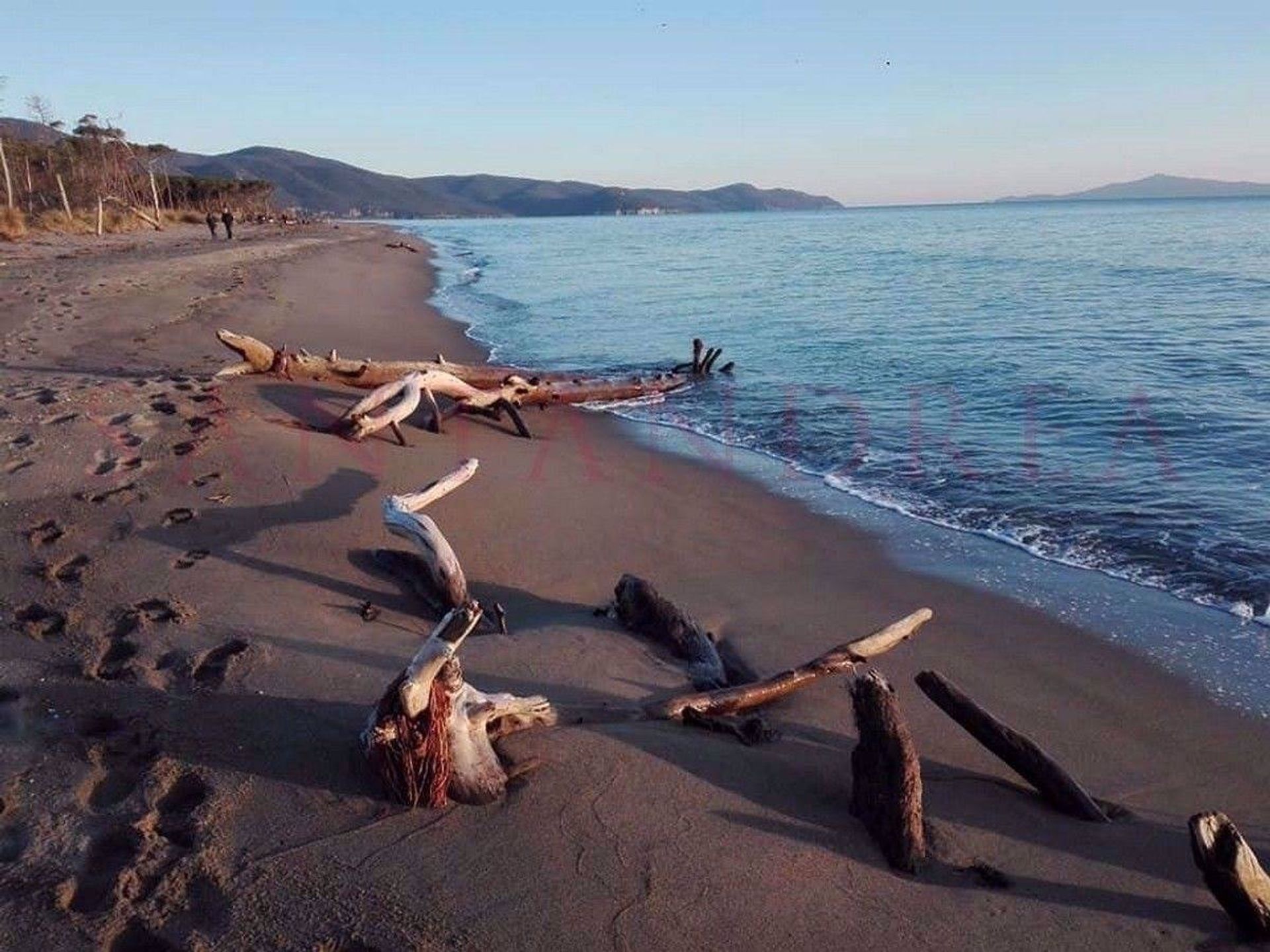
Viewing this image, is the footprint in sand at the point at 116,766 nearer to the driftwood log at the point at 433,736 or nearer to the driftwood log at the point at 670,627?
the driftwood log at the point at 433,736

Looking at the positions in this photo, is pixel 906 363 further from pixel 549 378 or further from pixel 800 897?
pixel 800 897

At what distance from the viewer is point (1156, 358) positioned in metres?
15.9

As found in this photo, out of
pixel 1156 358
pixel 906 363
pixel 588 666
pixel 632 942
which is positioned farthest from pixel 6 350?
pixel 1156 358

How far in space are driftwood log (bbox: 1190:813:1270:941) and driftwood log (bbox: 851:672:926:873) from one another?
0.97 metres

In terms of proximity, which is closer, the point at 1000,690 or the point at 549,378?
the point at 1000,690

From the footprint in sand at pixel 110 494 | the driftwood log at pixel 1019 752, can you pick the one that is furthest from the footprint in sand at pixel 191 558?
the driftwood log at pixel 1019 752

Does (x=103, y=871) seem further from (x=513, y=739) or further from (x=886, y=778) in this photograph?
(x=886, y=778)

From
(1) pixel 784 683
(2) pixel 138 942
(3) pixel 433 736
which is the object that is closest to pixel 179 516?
(3) pixel 433 736

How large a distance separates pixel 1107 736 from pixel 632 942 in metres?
3.20

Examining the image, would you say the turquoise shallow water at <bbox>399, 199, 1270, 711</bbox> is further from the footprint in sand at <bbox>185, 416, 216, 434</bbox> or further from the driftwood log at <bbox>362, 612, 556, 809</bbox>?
the footprint in sand at <bbox>185, 416, 216, 434</bbox>

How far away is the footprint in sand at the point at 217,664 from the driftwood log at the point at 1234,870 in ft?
13.5

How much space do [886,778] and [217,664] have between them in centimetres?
320

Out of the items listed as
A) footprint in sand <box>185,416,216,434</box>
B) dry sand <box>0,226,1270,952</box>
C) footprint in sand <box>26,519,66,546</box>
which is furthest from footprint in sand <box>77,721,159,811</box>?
footprint in sand <box>185,416,216,434</box>

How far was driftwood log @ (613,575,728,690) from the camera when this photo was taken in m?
5.23
